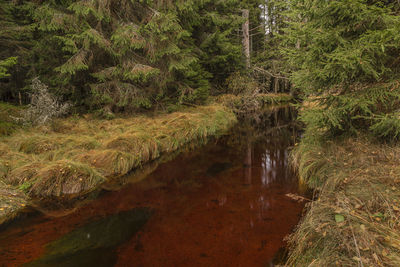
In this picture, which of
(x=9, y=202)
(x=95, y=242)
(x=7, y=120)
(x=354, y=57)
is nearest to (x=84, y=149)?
(x=9, y=202)

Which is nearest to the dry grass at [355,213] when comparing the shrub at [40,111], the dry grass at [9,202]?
the dry grass at [9,202]

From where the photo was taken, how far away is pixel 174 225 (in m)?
3.78

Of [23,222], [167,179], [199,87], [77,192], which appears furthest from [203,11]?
[23,222]

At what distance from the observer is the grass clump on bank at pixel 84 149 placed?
4.78 m

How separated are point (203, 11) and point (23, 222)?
41.1 ft

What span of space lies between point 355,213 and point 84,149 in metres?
5.86

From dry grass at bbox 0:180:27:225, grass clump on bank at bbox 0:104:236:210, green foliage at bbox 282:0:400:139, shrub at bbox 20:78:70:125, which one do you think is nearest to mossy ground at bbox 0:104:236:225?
grass clump on bank at bbox 0:104:236:210

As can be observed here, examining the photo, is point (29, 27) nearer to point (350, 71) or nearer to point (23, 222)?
point (23, 222)

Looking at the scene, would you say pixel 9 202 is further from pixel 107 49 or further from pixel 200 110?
pixel 200 110

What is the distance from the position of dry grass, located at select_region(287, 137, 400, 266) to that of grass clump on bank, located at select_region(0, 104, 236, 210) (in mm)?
4254

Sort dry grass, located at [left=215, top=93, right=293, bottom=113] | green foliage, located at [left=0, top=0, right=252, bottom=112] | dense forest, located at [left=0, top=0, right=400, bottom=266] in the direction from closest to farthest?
dense forest, located at [left=0, top=0, right=400, bottom=266] → green foliage, located at [left=0, top=0, right=252, bottom=112] → dry grass, located at [left=215, top=93, right=293, bottom=113]

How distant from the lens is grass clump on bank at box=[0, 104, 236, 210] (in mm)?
4777

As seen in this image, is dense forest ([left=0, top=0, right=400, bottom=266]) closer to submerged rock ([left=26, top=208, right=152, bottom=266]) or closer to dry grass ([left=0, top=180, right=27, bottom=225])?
dry grass ([left=0, top=180, right=27, bottom=225])

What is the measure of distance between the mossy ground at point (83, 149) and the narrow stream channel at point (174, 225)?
0.65m
